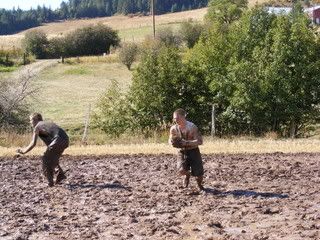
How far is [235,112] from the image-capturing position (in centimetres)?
2753

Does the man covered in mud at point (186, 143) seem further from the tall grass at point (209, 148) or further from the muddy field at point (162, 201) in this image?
the tall grass at point (209, 148)

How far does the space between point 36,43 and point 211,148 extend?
227ft

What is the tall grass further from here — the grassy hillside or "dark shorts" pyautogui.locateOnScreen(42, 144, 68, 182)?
the grassy hillside

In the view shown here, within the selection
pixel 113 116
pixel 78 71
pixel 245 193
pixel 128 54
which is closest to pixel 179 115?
pixel 245 193

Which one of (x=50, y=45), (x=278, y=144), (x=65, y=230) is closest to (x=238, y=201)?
(x=65, y=230)

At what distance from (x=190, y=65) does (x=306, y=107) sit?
18.1 feet

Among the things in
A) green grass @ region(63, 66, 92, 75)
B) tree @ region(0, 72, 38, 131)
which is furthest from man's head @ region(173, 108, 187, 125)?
green grass @ region(63, 66, 92, 75)

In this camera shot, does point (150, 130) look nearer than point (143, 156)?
No

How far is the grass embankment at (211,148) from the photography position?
1927cm

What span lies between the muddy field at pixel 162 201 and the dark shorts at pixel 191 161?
1.54 ft

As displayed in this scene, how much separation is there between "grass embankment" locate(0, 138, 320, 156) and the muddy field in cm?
184

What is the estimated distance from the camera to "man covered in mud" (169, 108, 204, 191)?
13.0m

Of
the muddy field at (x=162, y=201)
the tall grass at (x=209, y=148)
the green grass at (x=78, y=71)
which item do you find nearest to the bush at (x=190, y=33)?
the green grass at (x=78, y=71)

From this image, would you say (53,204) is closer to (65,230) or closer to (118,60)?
(65,230)
